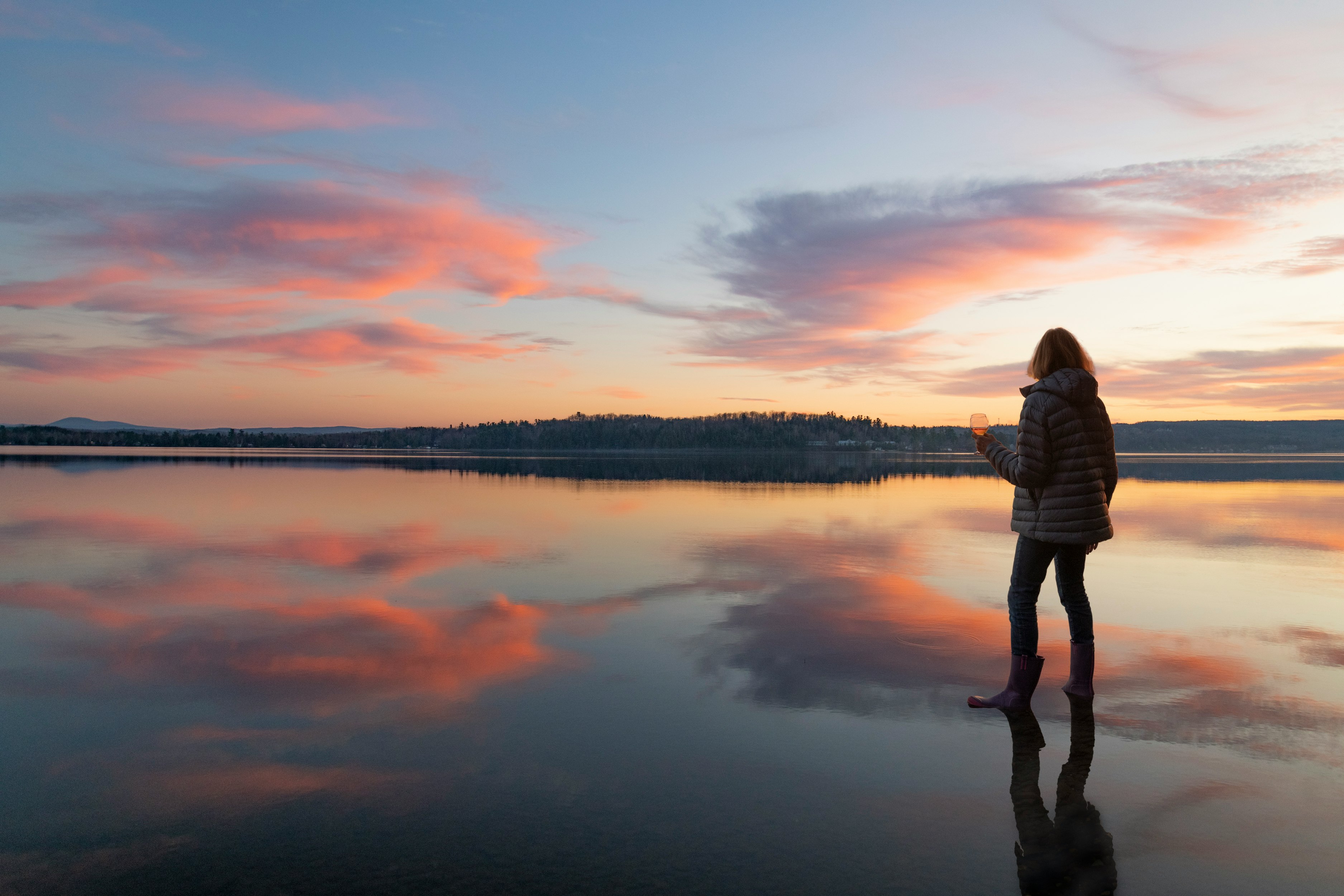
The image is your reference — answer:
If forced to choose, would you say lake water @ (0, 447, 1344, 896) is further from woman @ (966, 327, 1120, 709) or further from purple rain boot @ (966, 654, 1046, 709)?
woman @ (966, 327, 1120, 709)

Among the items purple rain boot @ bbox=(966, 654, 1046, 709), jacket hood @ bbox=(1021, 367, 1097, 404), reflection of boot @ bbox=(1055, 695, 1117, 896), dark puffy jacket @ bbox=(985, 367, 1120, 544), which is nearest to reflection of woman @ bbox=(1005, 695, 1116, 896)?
reflection of boot @ bbox=(1055, 695, 1117, 896)

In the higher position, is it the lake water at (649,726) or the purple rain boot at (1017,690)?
the purple rain boot at (1017,690)

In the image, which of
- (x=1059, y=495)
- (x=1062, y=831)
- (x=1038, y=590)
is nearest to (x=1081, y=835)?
(x=1062, y=831)

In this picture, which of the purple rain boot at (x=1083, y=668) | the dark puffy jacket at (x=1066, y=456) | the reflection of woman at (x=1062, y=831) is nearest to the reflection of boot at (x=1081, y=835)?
the reflection of woman at (x=1062, y=831)

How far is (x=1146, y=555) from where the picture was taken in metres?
11.3

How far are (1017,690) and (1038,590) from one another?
0.63 meters

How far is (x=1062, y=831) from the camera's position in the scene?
3434 mm

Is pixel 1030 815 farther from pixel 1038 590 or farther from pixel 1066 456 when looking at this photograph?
pixel 1066 456

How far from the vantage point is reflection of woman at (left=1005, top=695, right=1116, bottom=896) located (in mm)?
3064

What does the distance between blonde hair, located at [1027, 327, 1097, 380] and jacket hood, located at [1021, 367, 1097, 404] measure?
108mm

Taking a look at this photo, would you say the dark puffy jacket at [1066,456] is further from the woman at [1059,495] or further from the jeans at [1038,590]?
the jeans at [1038,590]

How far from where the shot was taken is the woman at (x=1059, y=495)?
494 centimetres

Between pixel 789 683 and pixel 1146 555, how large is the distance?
27.1 ft

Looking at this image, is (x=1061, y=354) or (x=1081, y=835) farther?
(x=1061, y=354)
